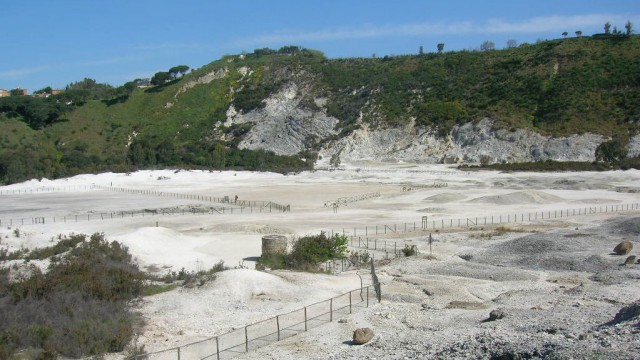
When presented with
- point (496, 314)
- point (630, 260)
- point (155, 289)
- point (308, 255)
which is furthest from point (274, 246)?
point (630, 260)

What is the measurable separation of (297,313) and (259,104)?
109540 millimetres

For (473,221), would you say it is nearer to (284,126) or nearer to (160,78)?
(284,126)

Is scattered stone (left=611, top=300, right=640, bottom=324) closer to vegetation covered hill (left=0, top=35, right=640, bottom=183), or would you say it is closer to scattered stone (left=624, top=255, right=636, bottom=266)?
scattered stone (left=624, top=255, right=636, bottom=266)

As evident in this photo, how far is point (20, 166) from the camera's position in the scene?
85.1 m

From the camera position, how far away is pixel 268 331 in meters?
19.8

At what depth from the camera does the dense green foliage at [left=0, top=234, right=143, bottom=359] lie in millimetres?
17734

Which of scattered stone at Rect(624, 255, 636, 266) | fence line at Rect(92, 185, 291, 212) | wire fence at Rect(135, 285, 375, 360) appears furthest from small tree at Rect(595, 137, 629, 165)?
wire fence at Rect(135, 285, 375, 360)

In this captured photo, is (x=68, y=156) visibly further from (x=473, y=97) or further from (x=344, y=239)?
(x=344, y=239)

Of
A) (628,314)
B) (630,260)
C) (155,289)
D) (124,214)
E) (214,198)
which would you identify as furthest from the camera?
(214,198)

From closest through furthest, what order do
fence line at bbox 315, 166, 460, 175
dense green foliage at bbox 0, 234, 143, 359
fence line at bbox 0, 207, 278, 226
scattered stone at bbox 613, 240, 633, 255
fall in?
1. dense green foliage at bbox 0, 234, 143, 359
2. scattered stone at bbox 613, 240, 633, 255
3. fence line at bbox 0, 207, 278, 226
4. fence line at bbox 315, 166, 460, 175

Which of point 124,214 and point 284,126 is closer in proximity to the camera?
point 124,214

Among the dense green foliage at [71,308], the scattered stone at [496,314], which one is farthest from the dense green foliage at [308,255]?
the scattered stone at [496,314]

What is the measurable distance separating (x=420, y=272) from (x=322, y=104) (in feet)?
319

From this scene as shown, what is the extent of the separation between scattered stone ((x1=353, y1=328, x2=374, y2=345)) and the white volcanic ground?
0.34 meters
